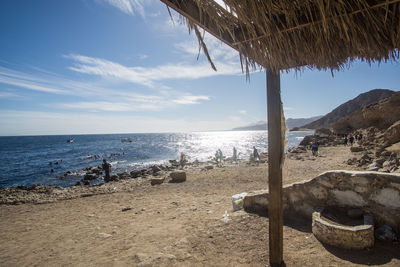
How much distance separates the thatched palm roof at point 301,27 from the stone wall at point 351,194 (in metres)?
2.13

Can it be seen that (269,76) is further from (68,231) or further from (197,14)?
(68,231)

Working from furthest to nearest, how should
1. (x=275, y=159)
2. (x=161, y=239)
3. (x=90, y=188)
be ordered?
(x=90, y=188) → (x=161, y=239) → (x=275, y=159)

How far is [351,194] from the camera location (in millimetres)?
3662

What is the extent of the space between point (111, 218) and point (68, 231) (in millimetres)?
1133

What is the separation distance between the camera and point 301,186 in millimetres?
4266

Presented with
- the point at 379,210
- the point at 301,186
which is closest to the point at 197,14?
the point at 301,186

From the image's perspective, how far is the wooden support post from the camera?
269 centimetres

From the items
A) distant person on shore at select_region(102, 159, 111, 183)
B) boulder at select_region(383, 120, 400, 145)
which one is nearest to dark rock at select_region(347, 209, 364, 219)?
boulder at select_region(383, 120, 400, 145)

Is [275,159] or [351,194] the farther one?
[351,194]

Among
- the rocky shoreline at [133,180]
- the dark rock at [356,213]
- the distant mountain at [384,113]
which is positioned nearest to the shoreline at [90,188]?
the rocky shoreline at [133,180]

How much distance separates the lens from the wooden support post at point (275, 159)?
2.69 meters

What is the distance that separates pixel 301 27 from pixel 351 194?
10.9ft

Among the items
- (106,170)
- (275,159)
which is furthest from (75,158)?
(275,159)

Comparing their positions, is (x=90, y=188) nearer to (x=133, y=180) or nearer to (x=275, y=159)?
(x=133, y=180)
